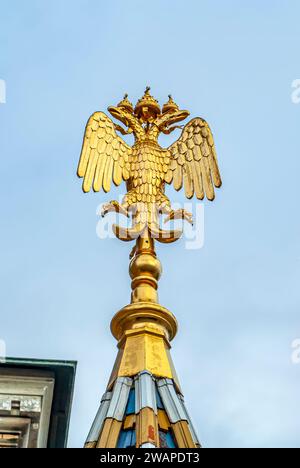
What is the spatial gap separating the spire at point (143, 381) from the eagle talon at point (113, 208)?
0.50 meters

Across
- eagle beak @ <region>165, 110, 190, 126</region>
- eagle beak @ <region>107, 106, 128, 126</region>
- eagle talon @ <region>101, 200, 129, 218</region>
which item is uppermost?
eagle beak @ <region>165, 110, 190, 126</region>

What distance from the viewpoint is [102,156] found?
1582 centimetres

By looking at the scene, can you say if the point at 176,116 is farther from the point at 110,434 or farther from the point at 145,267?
the point at 110,434

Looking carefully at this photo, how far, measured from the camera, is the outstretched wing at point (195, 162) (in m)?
15.9

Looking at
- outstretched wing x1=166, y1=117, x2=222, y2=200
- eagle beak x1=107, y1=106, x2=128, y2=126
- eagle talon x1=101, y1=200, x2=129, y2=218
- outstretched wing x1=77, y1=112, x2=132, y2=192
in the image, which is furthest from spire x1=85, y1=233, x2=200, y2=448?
eagle beak x1=107, y1=106, x2=128, y2=126

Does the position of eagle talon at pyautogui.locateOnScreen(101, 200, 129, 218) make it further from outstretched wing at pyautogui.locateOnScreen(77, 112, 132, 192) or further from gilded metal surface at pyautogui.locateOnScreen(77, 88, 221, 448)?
outstretched wing at pyautogui.locateOnScreen(77, 112, 132, 192)

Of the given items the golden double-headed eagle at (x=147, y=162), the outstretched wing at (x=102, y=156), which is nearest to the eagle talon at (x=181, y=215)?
the golden double-headed eagle at (x=147, y=162)

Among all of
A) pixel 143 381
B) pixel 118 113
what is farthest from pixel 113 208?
pixel 143 381

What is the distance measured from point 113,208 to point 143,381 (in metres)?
3.04

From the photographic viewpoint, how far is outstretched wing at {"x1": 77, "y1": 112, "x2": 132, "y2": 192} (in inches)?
608

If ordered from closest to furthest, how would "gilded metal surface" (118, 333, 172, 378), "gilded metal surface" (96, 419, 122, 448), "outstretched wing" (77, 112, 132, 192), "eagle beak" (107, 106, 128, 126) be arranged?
"gilded metal surface" (96, 419, 122, 448)
"gilded metal surface" (118, 333, 172, 378)
"outstretched wing" (77, 112, 132, 192)
"eagle beak" (107, 106, 128, 126)
